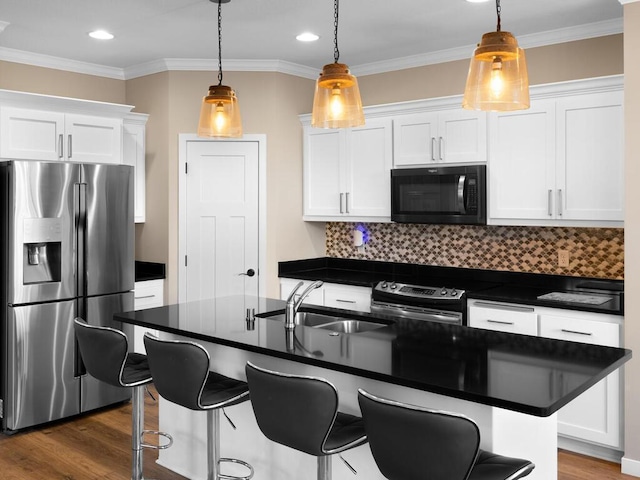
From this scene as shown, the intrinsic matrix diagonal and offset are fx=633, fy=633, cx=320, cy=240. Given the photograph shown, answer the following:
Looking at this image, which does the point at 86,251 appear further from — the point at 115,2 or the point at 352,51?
the point at 352,51

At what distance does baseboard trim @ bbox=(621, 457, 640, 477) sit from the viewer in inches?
138

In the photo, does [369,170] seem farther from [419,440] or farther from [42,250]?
[419,440]

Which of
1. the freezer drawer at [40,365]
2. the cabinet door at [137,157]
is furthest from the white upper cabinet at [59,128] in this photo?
the freezer drawer at [40,365]

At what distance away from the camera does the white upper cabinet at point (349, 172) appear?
504cm

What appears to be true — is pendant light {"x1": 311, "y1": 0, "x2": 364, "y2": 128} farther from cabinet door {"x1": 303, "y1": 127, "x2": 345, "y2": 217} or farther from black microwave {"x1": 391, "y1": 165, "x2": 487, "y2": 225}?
cabinet door {"x1": 303, "y1": 127, "x2": 345, "y2": 217}

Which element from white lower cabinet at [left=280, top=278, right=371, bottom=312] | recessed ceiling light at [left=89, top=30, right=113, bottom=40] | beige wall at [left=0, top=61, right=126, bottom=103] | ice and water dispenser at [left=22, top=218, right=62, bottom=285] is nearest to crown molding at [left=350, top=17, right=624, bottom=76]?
white lower cabinet at [left=280, top=278, right=371, bottom=312]

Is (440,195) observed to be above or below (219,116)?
below

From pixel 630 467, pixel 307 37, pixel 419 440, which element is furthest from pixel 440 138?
pixel 419 440

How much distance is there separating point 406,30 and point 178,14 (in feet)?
5.08

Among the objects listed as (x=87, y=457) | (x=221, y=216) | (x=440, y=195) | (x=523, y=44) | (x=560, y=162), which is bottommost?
(x=87, y=457)

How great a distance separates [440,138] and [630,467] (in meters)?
2.46

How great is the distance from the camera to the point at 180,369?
268cm

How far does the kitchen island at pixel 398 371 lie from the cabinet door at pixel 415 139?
1.75m

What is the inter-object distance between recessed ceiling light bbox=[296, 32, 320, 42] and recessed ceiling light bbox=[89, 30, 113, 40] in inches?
53.0
